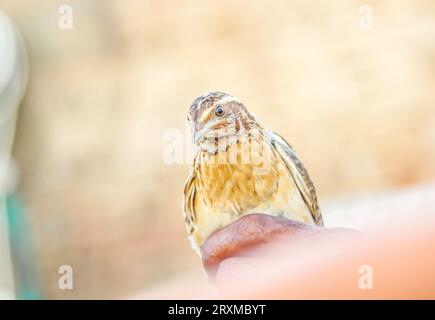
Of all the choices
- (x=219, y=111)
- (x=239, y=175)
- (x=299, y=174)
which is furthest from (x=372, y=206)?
(x=219, y=111)

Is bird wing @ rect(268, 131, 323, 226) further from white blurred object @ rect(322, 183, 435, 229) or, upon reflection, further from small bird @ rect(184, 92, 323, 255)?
white blurred object @ rect(322, 183, 435, 229)

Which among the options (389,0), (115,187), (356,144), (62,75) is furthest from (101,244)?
(389,0)

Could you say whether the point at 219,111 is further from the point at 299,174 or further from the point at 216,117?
the point at 299,174

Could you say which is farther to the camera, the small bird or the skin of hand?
the small bird

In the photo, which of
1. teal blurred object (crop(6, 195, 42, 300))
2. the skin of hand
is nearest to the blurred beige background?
teal blurred object (crop(6, 195, 42, 300))

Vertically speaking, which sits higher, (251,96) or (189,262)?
(251,96)

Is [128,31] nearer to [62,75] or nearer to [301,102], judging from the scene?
[62,75]
